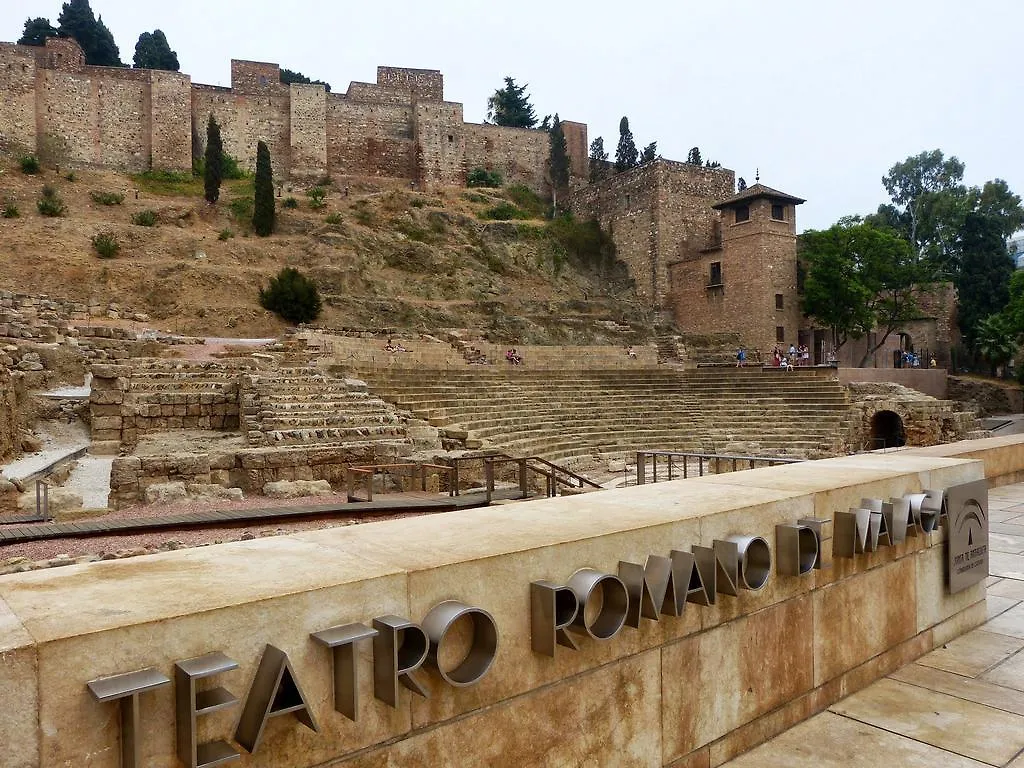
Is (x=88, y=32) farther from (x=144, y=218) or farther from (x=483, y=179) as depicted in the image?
(x=483, y=179)

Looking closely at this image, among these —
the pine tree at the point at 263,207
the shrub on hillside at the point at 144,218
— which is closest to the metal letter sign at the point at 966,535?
the pine tree at the point at 263,207

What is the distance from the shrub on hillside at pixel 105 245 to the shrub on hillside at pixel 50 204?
3350 mm

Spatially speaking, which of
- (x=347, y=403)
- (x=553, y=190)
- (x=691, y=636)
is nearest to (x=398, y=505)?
(x=347, y=403)

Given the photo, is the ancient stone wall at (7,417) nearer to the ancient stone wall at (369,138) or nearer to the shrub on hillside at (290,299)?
the shrub on hillside at (290,299)

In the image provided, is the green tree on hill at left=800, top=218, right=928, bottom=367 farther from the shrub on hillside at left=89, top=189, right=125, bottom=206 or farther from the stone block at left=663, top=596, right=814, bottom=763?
the shrub on hillside at left=89, top=189, right=125, bottom=206

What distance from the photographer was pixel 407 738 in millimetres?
2166

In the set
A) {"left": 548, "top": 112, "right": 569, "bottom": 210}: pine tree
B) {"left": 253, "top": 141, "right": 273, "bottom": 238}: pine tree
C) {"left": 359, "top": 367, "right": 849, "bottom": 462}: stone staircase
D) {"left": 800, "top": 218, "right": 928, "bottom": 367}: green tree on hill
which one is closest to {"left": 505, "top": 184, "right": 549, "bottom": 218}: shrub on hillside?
{"left": 548, "top": 112, "right": 569, "bottom": 210}: pine tree

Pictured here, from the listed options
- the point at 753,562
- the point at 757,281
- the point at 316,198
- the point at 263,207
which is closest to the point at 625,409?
the point at 757,281

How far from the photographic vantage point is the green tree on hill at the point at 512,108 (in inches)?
2471

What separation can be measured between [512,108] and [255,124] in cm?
2358

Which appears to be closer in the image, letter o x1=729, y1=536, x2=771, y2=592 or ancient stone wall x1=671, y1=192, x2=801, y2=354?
letter o x1=729, y1=536, x2=771, y2=592

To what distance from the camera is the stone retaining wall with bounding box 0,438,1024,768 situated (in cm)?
171

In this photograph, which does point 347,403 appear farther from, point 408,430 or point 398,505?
point 398,505

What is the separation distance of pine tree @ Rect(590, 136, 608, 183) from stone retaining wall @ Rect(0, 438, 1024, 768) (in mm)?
55814
